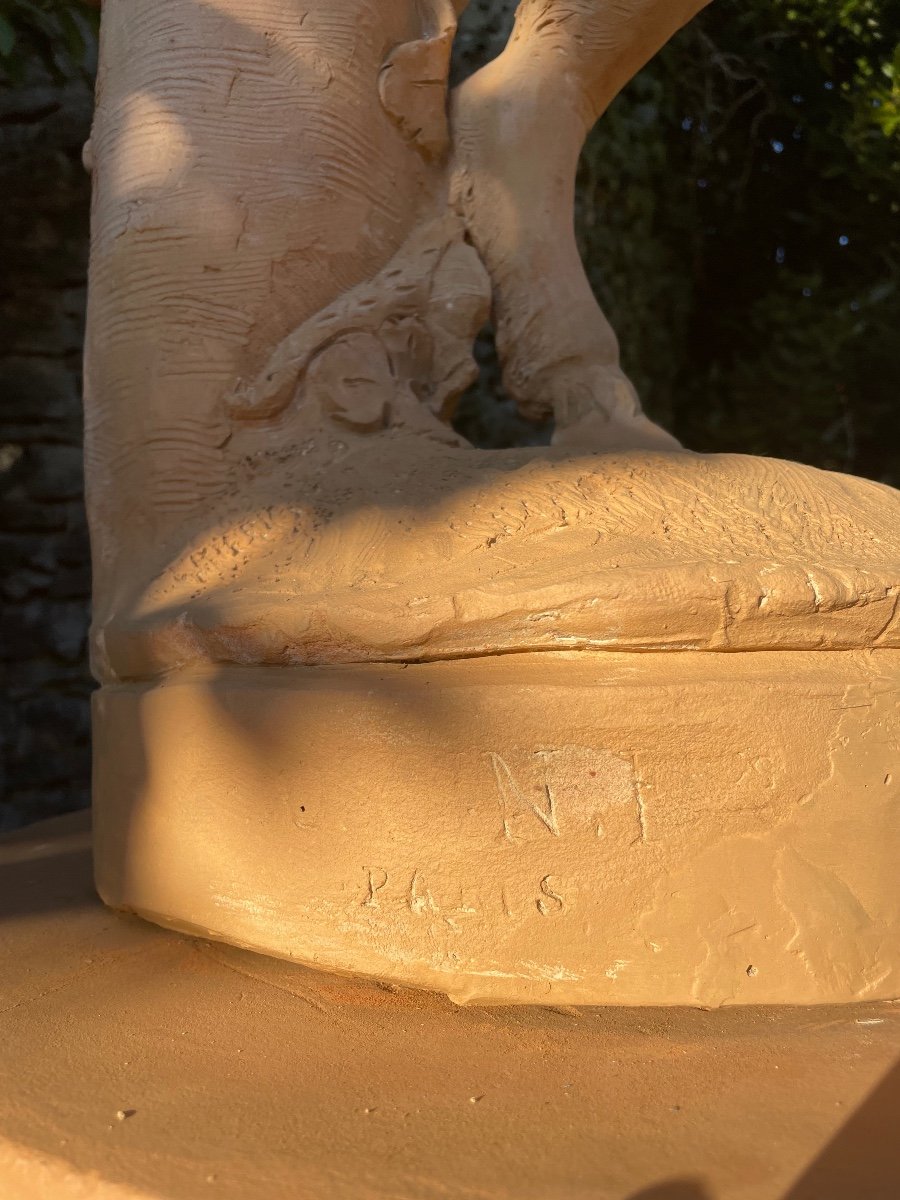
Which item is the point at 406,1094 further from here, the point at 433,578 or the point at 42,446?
the point at 42,446

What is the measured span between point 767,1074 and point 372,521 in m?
1.04

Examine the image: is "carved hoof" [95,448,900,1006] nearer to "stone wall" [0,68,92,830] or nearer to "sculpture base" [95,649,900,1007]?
"sculpture base" [95,649,900,1007]

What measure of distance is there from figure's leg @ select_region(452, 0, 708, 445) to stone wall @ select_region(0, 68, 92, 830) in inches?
98.1

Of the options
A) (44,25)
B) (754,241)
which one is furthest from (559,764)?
(754,241)

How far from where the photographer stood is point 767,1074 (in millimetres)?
1394

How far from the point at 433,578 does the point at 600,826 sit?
467mm

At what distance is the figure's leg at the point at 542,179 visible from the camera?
2.36 meters

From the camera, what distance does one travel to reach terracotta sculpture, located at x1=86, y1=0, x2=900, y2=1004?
5.21 ft

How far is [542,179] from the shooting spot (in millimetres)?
2406

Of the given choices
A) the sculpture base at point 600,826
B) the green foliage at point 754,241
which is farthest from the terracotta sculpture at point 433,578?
the green foliage at point 754,241

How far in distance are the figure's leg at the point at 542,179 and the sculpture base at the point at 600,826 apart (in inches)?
35.9

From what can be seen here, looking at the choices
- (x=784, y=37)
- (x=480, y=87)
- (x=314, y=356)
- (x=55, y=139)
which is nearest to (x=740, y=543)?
(x=314, y=356)

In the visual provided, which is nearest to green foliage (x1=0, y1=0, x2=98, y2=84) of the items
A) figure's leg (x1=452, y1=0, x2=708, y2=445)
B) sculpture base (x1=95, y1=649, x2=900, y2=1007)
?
figure's leg (x1=452, y1=0, x2=708, y2=445)

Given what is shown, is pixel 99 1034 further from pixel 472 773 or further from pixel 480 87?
pixel 480 87
